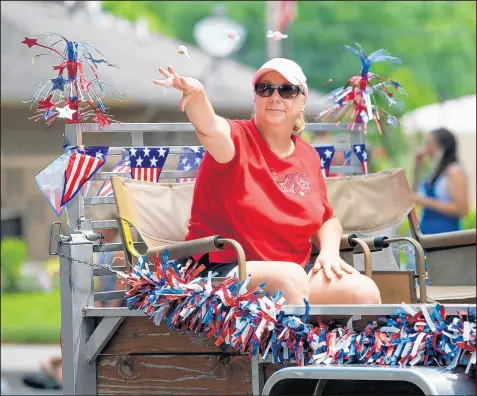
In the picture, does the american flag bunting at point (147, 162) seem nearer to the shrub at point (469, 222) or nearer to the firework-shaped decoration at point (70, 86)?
the firework-shaped decoration at point (70, 86)

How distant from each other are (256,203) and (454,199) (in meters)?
3.91

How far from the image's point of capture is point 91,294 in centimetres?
508

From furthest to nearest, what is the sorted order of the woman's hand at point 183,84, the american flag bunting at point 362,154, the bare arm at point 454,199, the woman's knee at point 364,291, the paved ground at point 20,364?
the paved ground at point 20,364 → the bare arm at point 454,199 → the american flag bunting at point 362,154 → the woman's knee at point 364,291 → the woman's hand at point 183,84

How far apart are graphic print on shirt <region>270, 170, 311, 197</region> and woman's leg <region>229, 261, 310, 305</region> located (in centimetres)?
47

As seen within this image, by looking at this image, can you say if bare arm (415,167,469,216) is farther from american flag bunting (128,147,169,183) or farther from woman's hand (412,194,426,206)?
american flag bunting (128,147,169,183)

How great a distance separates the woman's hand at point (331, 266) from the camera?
469 centimetres

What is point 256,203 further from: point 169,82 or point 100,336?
point 100,336

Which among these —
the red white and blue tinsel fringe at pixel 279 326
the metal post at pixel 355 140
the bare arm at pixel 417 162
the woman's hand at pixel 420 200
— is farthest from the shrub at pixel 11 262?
the red white and blue tinsel fringe at pixel 279 326

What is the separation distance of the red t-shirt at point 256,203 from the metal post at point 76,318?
0.50 meters

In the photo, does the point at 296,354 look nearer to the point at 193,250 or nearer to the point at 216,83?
the point at 193,250

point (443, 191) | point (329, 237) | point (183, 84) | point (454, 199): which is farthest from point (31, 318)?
point (183, 84)

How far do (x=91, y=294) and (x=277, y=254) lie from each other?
2.81 ft

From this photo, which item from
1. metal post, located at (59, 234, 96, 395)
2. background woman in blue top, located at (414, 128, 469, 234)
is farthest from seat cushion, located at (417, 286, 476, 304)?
background woman in blue top, located at (414, 128, 469, 234)

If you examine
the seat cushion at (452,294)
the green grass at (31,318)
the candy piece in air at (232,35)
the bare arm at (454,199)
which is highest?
the candy piece in air at (232,35)
